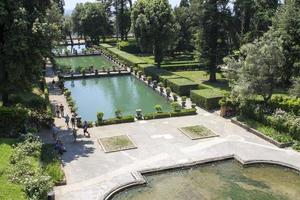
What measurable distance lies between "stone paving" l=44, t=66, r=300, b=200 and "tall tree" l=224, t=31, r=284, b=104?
330cm

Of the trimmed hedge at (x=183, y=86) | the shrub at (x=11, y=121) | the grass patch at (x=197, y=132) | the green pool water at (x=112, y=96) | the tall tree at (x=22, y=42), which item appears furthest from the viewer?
the trimmed hedge at (x=183, y=86)

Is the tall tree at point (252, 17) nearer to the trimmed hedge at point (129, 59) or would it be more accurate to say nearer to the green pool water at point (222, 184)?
the trimmed hedge at point (129, 59)

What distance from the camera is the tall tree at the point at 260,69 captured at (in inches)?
1170

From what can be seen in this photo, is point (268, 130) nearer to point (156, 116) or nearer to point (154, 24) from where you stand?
point (156, 116)

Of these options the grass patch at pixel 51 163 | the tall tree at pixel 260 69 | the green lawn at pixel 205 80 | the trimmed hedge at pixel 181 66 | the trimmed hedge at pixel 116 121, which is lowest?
the grass patch at pixel 51 163

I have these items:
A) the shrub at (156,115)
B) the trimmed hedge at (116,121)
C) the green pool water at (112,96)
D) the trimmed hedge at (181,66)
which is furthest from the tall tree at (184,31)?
the trimmed hedge at (116,121)

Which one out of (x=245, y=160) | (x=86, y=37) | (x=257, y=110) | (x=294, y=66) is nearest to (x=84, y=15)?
(x=86, y=37)

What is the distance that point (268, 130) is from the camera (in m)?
28.8

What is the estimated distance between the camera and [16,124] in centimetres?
2603

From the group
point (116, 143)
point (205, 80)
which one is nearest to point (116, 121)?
point (116, 143)

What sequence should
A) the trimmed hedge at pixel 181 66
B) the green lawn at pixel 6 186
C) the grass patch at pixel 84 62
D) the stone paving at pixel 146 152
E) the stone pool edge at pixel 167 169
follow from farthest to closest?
the grass patch at pixel 84 62
the trimmed hedge at pixel 181 66
the stone paving at pixel 146 152
the stone pool edge at pixel 167 169
the green lawn at pixel 6 186

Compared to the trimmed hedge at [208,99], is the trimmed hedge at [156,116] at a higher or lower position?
lower

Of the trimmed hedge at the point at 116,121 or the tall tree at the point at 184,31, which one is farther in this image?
the tall tree at the point at 184,31

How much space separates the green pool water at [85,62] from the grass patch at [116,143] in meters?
36.8
